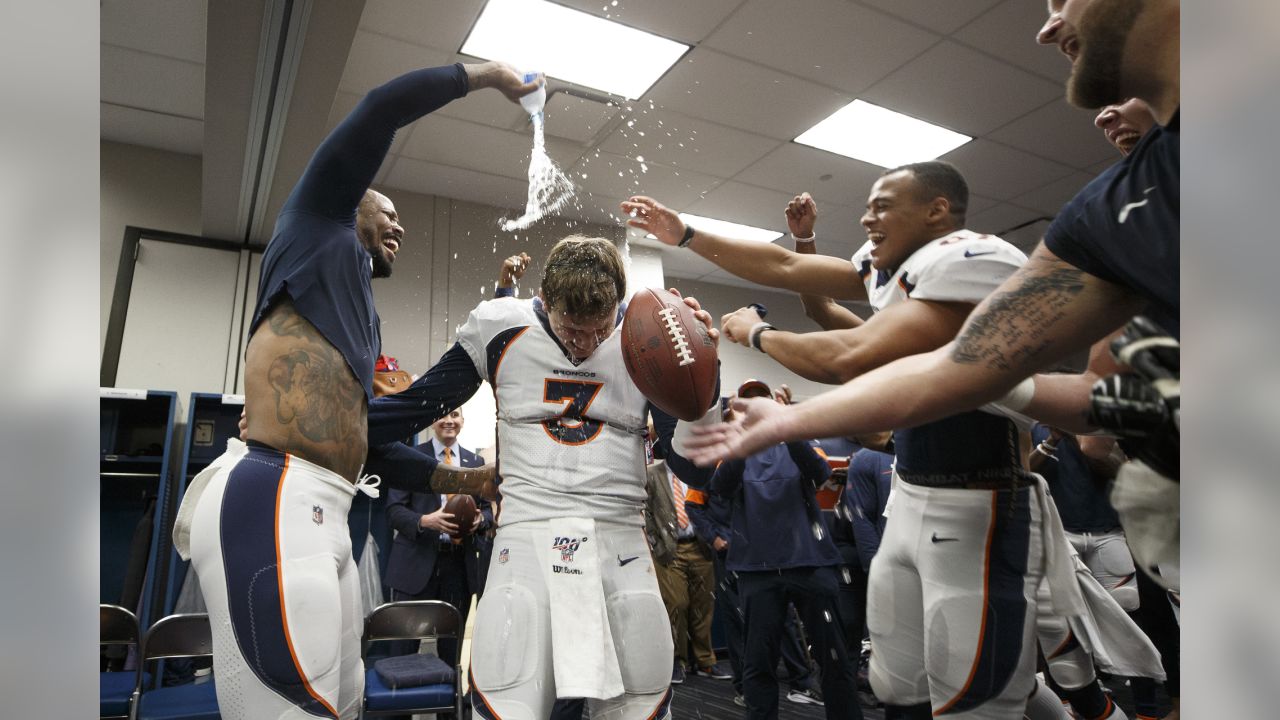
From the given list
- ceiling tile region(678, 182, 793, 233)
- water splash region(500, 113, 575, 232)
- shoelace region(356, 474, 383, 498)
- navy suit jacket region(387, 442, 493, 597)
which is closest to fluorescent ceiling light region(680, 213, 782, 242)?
ceiling tile region(678, 182, 793, 233)

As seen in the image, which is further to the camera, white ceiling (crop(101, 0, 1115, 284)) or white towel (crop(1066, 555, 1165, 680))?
white ceiling (crop(101, 0, 1115, 284))

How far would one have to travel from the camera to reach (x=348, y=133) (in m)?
1.44

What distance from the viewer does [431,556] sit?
336 centimetres

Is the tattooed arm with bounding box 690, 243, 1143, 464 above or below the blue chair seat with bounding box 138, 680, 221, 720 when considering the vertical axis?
above

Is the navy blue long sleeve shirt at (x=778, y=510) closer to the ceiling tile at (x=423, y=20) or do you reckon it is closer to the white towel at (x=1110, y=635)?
the white towel at (x=1110, y=635)

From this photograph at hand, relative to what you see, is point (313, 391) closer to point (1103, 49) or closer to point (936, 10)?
point (1103, 49)

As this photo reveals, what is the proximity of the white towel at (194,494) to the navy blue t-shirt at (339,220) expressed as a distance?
24 cm

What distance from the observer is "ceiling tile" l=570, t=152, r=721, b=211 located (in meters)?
4.57

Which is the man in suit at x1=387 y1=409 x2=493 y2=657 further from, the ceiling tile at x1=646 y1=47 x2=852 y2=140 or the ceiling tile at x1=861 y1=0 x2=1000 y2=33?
the ceiling tile at x1=861 y1=0 x2=1000 y2=33

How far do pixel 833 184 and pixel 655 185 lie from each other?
1.14 m

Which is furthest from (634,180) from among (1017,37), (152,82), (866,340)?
(866,340)

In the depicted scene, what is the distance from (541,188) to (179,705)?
361 centimetres

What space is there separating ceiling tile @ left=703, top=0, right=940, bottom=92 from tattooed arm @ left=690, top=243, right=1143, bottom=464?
9.18ft
